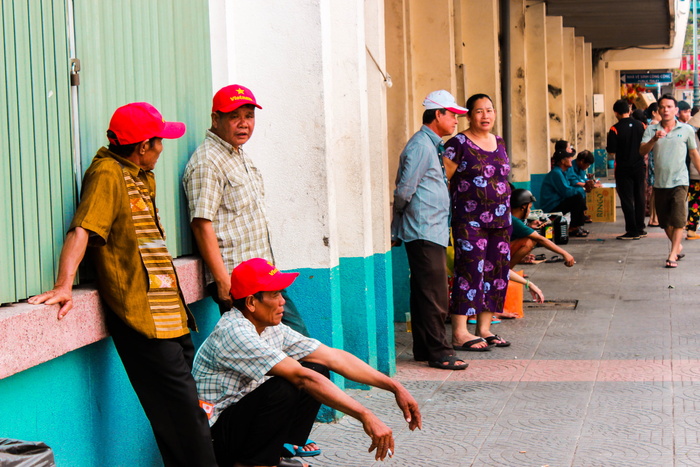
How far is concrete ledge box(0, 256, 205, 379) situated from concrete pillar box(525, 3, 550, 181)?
1390 cm

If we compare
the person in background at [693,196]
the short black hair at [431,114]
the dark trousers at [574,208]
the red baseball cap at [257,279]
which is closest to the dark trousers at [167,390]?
the red baseball cap at [257,279]

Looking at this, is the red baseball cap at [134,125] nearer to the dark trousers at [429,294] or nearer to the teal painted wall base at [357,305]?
the teal painted wall base at [357,305]

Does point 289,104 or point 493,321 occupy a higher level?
point 289,104

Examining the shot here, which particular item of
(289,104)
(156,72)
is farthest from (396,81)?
(156,72)

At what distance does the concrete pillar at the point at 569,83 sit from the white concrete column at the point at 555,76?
1439 mm

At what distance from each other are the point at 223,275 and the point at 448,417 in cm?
176

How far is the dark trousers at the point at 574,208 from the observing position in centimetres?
1431

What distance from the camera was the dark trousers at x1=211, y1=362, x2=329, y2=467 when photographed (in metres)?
4.18

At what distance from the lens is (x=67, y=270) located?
3533 millimetres

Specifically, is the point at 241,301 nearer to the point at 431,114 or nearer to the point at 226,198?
the point at 226,198

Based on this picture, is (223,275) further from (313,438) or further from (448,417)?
(448,417)

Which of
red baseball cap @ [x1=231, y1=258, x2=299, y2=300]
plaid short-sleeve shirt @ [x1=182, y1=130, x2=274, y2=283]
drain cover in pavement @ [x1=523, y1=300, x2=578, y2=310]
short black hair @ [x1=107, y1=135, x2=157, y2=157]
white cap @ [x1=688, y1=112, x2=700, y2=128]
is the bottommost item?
drain cover in pavement @ [x1=523, y1=300, x2=578, y2=310]

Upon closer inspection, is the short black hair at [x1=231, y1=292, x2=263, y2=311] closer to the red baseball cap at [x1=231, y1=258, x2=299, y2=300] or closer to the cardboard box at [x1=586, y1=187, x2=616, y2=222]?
the red baseball cap at [x1=231, y1=258, x2=299, y2=300]

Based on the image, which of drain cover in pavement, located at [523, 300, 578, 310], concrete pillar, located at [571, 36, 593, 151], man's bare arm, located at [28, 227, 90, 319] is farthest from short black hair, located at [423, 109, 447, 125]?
concrete pillar, located at [571, 36, 593, 151]
